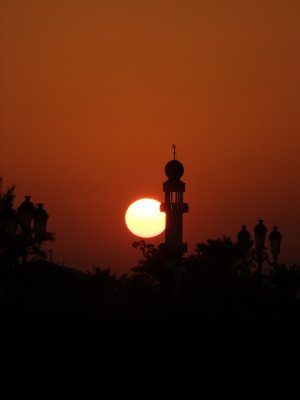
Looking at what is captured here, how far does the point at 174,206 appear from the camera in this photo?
70.6 meters

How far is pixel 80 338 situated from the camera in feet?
56.5

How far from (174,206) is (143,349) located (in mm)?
52669

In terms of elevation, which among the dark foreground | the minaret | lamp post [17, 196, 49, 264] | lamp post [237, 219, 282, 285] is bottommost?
the dark foreground

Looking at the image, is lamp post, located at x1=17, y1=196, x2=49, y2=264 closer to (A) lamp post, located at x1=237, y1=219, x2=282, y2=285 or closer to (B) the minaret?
(A) lamp post, located at x1=237, y1=219, x2=282, y2=285

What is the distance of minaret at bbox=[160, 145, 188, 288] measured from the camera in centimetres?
6919

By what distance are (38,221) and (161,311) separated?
5502 mm

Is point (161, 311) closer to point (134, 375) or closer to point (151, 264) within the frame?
point (134, 375)

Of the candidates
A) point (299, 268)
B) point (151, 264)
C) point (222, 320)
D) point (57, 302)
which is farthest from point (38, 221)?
point (151, 264)

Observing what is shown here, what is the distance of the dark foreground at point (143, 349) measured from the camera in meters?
16.4

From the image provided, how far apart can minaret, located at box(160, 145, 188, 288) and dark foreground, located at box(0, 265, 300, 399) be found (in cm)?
4629

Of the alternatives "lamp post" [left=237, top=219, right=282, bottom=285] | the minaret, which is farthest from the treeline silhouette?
the minaret

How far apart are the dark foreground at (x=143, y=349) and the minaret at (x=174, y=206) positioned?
46.3 meters

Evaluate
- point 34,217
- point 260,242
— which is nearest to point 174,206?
point 260,242

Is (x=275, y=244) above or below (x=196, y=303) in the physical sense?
above
